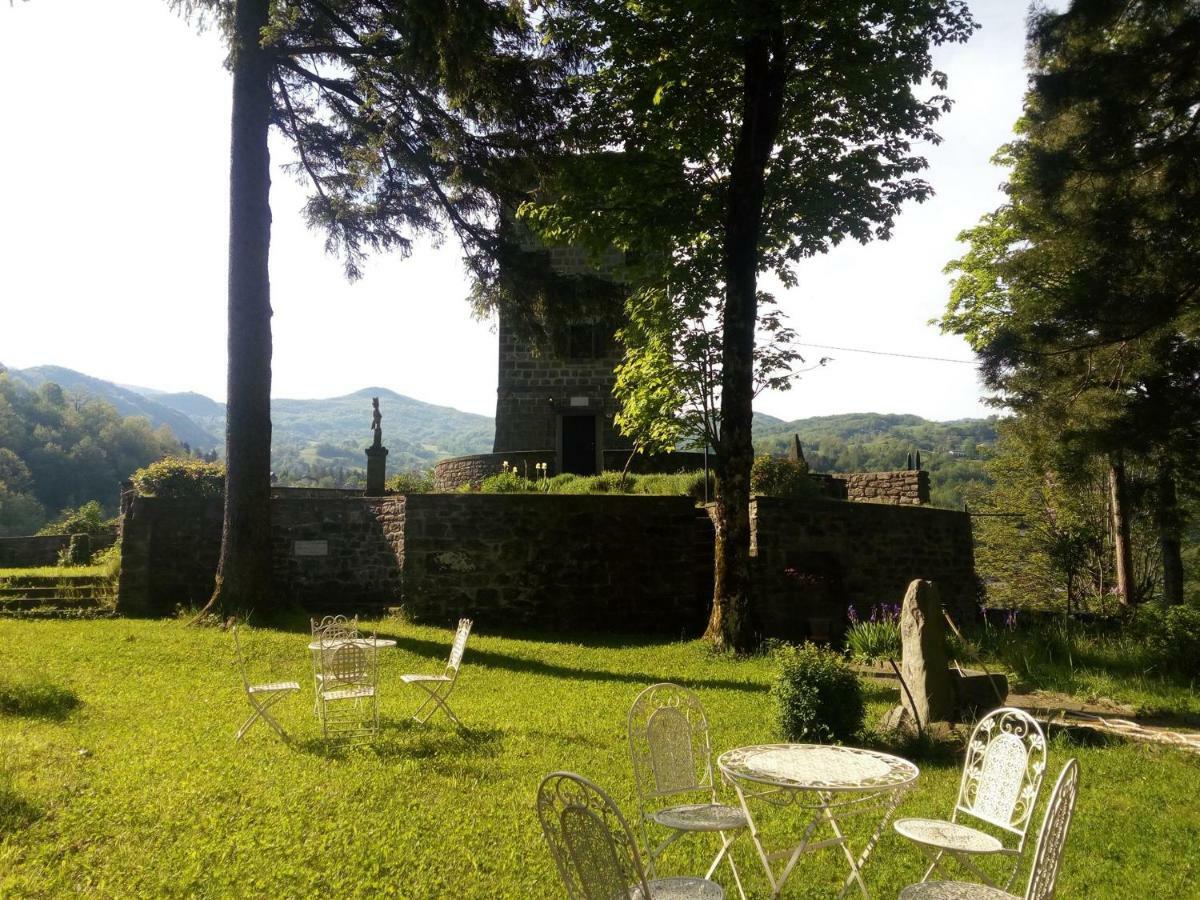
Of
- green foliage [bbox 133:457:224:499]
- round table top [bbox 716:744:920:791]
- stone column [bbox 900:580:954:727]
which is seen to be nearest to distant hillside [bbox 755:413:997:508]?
green foliage [bbox 133:457:224:499]

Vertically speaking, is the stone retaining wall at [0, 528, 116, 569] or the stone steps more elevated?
the stone retaining wall at [0, 528, 116, 569]

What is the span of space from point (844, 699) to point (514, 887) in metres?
3.43

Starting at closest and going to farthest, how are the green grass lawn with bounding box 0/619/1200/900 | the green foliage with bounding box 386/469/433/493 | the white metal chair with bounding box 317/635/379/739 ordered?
the green grass lawn with bounding box 0/619/1200/900 < the white metal chair with bounding box 317/635/379/739 < the green foliage with bounding box 386/469/433/493

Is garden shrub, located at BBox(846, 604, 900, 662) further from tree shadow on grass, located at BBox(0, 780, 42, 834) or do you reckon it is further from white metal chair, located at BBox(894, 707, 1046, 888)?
tree shadow on grass, located at BBox(0, 780, 42, 834)

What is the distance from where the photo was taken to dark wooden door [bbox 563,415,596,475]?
21.9 metres

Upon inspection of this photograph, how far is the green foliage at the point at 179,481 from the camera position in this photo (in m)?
13.8

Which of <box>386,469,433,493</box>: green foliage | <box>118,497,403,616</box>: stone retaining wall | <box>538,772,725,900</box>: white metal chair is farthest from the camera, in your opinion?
<box>386,469,433,493</box>: green foliage

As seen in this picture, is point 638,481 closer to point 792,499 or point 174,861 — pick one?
point 792,499

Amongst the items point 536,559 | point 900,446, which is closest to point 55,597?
point 536,559

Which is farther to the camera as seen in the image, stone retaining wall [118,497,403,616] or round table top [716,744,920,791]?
stone retaining wall [118,497,403,616]

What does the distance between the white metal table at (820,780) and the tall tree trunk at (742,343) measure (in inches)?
269

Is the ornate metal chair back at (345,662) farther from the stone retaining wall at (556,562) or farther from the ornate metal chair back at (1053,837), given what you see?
the stone retaining wall at (556,562)

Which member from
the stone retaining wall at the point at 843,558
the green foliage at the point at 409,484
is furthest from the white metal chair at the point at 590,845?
the green foliage at the point at 409,484

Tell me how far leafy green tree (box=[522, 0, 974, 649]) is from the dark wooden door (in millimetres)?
9452
